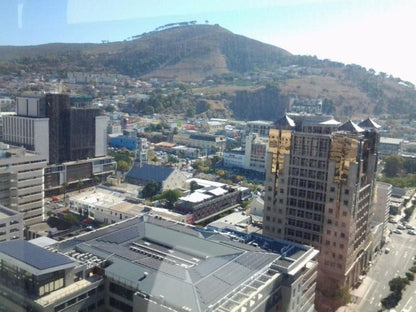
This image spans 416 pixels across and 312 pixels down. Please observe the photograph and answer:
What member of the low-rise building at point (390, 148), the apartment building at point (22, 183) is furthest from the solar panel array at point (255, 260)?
the low-rise building at point (390, 148)

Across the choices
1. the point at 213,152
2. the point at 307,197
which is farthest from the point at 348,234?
the point at 213,152

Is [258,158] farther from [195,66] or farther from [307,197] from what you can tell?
[195,66]

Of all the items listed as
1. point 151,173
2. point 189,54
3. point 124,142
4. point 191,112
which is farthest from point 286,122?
point 189,54

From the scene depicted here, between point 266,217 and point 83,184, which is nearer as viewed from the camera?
point 266,217

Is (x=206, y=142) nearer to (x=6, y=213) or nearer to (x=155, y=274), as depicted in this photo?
(x=6, y=213)

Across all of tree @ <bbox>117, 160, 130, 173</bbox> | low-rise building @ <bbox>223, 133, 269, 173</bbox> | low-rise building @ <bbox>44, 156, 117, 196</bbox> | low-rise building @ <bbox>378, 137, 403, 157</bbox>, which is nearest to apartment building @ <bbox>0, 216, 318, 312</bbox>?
low-rise building @ <bbox>44, 156, 117, 196</bbox>

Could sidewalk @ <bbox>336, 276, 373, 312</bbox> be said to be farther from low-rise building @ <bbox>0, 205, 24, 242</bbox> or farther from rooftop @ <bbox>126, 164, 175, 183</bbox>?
rooftop @ <bbox>126, 164, 175, 183</bbox>
